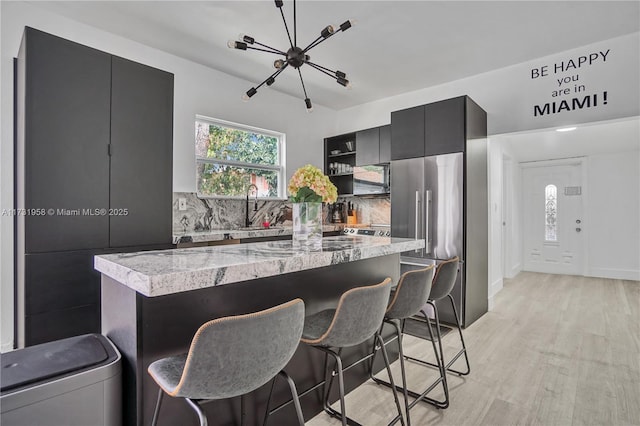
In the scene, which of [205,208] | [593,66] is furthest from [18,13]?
[593,66]

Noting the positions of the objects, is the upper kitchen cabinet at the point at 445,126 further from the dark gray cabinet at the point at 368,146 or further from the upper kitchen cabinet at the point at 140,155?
the upper kitchen cabinet at the point at 140,155

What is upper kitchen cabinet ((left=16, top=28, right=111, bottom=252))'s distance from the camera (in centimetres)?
231

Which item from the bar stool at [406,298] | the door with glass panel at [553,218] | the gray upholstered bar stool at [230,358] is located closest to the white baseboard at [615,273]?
the door with glass panel at [553,218]

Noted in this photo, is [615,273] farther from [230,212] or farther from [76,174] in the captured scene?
[76,174]

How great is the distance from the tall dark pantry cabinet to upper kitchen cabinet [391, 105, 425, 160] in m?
2.64

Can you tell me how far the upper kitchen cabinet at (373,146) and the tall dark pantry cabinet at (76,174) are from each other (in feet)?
9.79

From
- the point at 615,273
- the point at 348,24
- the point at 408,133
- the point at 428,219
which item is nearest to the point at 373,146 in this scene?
the point at 408,133

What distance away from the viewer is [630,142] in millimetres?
5332

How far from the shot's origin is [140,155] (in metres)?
2.84

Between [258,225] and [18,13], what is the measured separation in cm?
308

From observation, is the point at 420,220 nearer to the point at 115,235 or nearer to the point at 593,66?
the point at 593,66

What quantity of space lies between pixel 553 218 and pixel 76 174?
778 cm

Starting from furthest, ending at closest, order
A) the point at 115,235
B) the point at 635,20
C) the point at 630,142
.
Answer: the point at 630,142
the point at 635,20
the point at 115,235

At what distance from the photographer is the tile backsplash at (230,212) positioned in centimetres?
380
